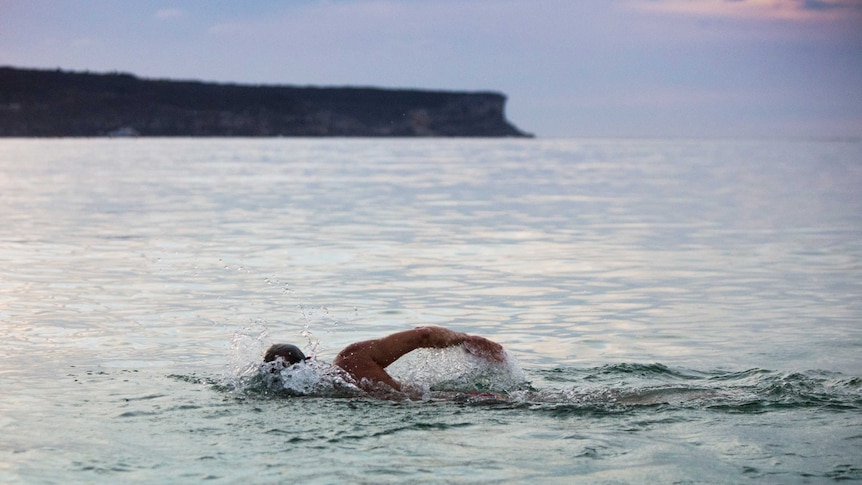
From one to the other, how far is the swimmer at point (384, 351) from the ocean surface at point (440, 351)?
17cm

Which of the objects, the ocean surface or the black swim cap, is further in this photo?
the black swim cap

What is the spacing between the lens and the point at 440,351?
28.0 feet

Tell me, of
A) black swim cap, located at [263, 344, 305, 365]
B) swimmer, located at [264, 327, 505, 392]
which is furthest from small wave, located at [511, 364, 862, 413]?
black swim cap, located at [263, 344, 305, 365]

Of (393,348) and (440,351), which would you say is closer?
(393,348)

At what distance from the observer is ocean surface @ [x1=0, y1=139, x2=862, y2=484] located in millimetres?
6941

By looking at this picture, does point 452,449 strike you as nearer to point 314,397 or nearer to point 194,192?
point 314,397

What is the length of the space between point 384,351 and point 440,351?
0.66 m

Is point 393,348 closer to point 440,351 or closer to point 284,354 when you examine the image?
point 440,351

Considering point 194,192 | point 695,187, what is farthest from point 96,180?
point 695,187

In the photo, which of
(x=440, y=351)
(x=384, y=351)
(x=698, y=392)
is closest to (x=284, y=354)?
(x=384, y=351)

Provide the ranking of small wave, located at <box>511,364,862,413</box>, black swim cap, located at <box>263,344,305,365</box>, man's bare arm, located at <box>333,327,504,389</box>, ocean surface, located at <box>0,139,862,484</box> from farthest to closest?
black swim cap, located at <box>263,344,305,365</box>
small wave, located at <box>511,364,862,413</box>
man's bare arm, located at <box>333,327,504,389</box>
ocean surface, located at <box>0,139,862,484</box>

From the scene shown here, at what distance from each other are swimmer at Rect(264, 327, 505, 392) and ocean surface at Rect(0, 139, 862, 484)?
0.17 metres

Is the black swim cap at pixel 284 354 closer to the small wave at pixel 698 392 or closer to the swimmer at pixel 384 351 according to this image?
the swimmer at pixel 384 351

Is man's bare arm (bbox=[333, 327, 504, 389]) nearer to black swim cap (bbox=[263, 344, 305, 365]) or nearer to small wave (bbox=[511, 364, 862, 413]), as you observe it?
black swim cap (bbox=[263, 344, 305, 365])
